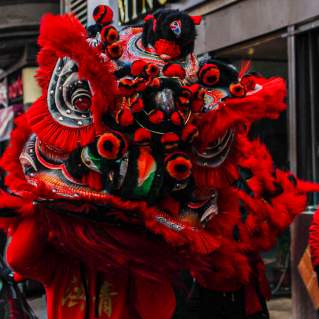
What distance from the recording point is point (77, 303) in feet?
8.54

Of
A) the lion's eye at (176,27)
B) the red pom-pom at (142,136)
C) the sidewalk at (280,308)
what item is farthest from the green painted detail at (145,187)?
the sidewalk at (280,308)

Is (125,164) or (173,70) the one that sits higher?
(173,70)

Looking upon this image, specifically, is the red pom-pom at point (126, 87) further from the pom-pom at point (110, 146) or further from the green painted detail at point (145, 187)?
the green painted detail at point (145, 187)

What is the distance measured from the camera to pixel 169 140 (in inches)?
92.1

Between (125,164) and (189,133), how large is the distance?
0.85 ft

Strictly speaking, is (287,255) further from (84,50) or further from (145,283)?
(84,50)

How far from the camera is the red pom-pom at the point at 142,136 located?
233 cm

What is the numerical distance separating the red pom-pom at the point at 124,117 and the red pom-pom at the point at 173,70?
0.23 m

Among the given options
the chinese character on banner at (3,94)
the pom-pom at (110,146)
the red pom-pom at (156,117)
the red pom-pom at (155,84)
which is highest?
the chinese character on banner at (3,94)

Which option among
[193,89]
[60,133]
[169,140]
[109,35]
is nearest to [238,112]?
[193,89]

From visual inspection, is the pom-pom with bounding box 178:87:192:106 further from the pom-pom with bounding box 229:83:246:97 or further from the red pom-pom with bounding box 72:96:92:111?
the red pom-pom with bounding box 72:96:92:111

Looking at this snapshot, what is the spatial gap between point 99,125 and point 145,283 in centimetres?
64

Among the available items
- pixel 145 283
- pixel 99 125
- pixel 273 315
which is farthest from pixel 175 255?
pixel 273 315

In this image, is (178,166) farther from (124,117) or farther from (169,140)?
(124,117)
